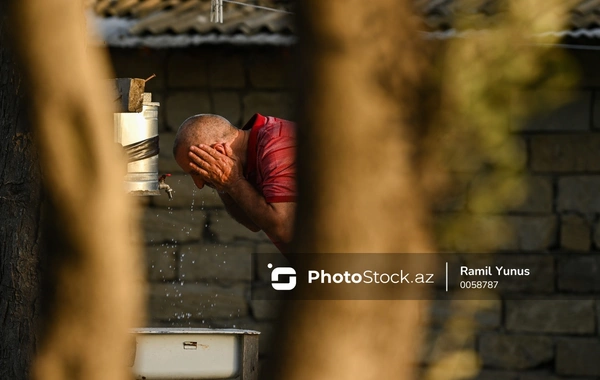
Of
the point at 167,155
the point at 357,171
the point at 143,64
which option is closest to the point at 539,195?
the point at 167,155

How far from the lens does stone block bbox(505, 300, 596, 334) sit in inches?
218

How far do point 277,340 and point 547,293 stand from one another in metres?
4.53

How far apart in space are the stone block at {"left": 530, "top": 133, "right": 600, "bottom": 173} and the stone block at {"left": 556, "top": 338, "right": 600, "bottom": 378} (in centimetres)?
84

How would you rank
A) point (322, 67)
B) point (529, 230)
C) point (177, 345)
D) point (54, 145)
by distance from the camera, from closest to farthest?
1. point (322, 67)
2. point (54, 145)
3. point (177, 345)
4. point (529, 230)

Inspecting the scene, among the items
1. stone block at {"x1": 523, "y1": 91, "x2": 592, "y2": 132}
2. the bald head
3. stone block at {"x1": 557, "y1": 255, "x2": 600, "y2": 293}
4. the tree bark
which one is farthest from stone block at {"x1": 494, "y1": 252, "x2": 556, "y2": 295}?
the tree bark

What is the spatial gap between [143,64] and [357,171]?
181 inches

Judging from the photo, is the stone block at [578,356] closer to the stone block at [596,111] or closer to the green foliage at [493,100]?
the green foliage at [493,100]

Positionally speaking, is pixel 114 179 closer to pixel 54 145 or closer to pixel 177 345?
pixel 54 145

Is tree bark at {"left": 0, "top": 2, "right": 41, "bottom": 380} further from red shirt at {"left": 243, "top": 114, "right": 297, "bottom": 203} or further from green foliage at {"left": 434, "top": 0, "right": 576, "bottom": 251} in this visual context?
green foliage at {"left": 434, "top": 0, "right": 576, "bottom": 251}

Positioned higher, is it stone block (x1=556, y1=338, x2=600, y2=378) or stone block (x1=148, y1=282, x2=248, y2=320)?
stone block (x1=148, y1=282, x2=248, y2=320)

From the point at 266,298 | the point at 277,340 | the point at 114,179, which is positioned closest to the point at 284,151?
the point at 114,179

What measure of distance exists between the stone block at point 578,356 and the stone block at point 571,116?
1.04m

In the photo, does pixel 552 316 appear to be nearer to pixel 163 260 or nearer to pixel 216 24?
pixel 163 260

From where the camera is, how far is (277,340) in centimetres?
124
